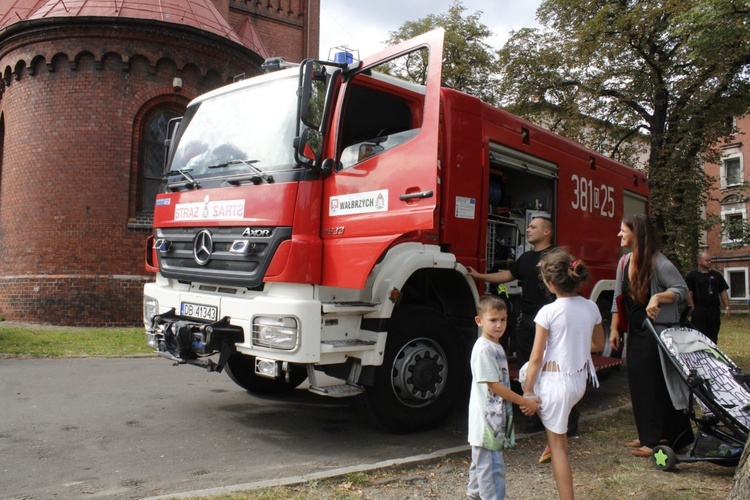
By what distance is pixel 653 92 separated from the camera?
2208cm

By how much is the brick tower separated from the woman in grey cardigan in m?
12.3

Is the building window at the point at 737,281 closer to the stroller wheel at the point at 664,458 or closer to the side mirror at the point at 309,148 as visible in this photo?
the stroller wheel at the point at 664,458

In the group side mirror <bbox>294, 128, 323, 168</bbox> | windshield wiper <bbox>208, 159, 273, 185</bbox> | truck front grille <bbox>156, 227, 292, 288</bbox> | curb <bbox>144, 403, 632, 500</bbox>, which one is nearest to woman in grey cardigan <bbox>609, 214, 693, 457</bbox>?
curb <bbox>144, 403, 632, 500</bbox>

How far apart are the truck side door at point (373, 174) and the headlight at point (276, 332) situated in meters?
0.47

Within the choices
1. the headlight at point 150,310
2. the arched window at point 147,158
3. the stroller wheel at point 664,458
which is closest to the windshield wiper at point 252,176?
the headlight at point 150,310

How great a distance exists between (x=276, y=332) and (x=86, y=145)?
12086 millimetres

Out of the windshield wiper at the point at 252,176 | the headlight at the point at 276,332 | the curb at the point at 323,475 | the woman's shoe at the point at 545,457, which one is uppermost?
the windshield wiper at the point at 252,176

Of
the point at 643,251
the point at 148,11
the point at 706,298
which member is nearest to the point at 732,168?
the point at 706,298

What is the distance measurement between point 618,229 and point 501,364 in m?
5.83

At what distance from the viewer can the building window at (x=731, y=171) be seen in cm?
3894

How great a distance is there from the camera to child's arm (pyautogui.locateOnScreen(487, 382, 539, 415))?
323cm

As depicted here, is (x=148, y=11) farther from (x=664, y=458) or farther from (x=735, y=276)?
(x=735, y=276)

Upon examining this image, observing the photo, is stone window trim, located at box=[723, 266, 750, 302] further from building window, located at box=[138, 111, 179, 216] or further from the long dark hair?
the long dark hair

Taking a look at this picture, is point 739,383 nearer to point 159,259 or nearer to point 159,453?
point 159,453
